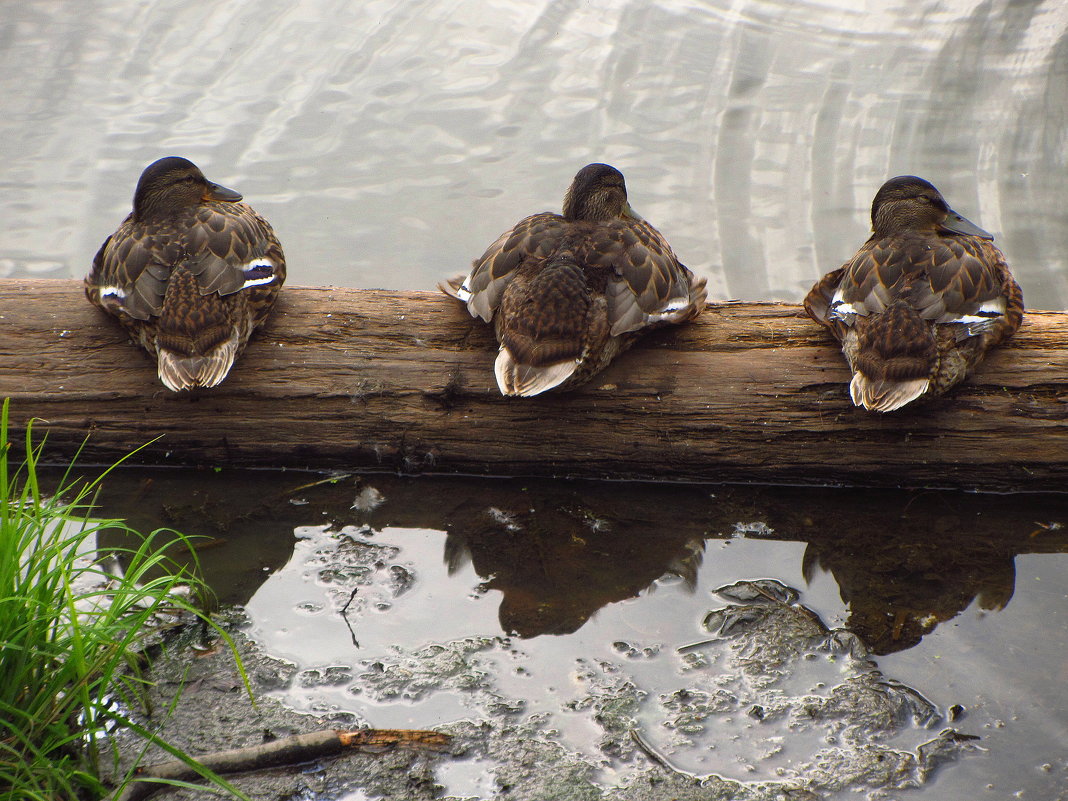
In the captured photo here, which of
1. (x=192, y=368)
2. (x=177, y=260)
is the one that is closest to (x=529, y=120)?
(x=177, y=260)

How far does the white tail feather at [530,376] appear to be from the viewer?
4.31m

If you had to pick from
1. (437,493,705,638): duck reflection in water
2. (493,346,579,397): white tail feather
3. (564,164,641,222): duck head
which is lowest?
(437,493,705,638): duck reflection in water

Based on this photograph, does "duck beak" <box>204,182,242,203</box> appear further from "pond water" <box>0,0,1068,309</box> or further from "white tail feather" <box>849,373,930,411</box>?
"white tail feather" <box>849,373,930,411</box>

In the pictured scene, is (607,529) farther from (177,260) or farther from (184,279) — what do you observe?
(177,260)

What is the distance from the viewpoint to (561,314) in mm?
4383

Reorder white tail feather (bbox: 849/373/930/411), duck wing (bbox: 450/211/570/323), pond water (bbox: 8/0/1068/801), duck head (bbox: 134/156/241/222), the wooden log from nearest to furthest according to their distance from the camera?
pond water (bbox: 8/0/1068/801)
white tail feather (bbox: 849/373/930/411)
the wooden log
duck wing (bbox: 450/211/570/323)
duck head (bbox: 134/156/241/222)

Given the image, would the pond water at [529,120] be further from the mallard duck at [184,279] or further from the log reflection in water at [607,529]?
the log reflection in water at [607,529]

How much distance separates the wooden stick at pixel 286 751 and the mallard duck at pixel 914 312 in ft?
Answer: 7.51

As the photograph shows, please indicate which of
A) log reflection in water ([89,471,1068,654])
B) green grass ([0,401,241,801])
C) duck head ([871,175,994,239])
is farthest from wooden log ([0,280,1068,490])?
green grass ([0,401,241,801])

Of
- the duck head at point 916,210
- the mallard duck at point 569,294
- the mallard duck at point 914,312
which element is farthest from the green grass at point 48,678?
the duck head at point 916,210

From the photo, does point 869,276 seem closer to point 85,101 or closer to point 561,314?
point 561,314

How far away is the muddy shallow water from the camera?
3.21 metres

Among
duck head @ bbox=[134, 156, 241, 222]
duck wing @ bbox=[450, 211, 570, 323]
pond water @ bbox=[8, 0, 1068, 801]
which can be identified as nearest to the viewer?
pond water @ bbox=[8, 0, 1068, 801]

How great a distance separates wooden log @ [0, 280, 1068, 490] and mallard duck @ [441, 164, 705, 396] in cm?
18
